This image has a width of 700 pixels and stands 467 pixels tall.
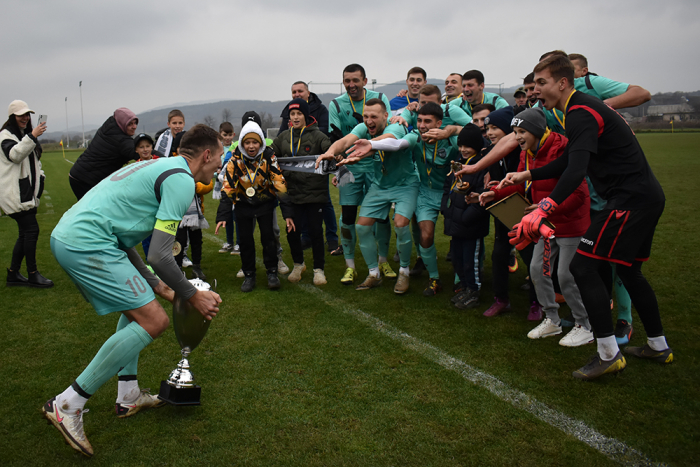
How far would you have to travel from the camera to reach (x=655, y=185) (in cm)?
329

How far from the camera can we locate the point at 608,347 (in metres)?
3.36

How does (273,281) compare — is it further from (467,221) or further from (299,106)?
(467,221)

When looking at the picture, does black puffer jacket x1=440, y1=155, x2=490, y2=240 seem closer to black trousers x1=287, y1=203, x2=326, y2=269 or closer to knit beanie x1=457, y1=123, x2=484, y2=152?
knit beanie x1=457, y1=123, x2=484, y2=152

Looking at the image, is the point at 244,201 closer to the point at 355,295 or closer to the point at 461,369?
the point at 355,295

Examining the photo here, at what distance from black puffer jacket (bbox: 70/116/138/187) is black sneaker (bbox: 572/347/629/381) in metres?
5.12

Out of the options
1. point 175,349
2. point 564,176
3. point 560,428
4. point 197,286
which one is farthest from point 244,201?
point 560,428

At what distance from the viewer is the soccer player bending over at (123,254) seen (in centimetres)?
266

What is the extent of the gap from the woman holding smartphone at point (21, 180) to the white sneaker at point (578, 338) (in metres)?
5.77

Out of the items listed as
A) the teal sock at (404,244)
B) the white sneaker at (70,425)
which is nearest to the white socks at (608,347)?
the teal sock at (404,244)

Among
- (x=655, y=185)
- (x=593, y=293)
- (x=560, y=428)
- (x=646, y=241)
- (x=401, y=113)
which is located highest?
(x=401, y=113)

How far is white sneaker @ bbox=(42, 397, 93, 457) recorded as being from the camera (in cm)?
268

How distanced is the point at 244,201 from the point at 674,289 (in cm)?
484

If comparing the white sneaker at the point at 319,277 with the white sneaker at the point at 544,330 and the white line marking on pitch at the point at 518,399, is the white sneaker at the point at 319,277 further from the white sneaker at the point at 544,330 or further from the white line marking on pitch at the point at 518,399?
the white sneaker at the point at 544,330

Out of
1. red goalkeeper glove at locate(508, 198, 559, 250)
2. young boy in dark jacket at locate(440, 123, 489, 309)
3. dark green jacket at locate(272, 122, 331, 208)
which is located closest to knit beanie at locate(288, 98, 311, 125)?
dark green jacket at locate(272, 122, 331, 208)
